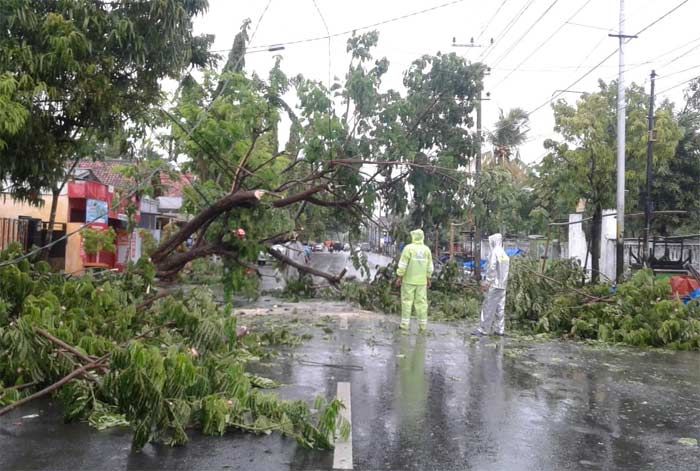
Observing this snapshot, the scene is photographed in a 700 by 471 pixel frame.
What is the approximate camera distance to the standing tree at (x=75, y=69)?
716cm

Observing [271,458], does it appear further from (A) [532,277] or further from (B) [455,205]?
(B) [455,205]

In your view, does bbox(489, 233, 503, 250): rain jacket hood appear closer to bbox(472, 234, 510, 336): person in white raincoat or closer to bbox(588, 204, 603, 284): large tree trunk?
bbox(472, 234, 510, 336): person in white raincoat

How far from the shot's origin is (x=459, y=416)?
5875mm

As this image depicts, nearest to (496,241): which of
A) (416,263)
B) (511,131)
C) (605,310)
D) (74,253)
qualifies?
(416,263)

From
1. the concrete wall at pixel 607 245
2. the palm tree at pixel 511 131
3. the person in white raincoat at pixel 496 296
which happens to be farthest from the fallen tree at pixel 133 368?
the palm tree at pixel 511 131

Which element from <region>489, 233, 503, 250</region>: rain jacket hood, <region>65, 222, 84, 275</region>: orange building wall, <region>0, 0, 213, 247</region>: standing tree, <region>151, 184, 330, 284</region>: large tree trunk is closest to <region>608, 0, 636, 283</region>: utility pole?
<region>489, 233, 503, 250</region>: rain jacket hood

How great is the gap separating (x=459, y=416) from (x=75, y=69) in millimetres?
5690

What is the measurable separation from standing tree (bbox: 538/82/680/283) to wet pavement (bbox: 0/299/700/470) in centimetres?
1057

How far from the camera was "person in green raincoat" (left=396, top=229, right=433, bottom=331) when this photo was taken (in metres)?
10.9

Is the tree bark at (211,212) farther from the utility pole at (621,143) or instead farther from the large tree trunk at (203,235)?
the utility pole at (621,143)

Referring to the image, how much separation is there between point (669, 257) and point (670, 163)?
7.79 metres

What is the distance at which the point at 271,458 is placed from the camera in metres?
4.66

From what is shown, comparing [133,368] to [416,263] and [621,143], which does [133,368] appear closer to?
[416,263]

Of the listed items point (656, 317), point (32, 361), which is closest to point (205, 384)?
point (32, 361)
